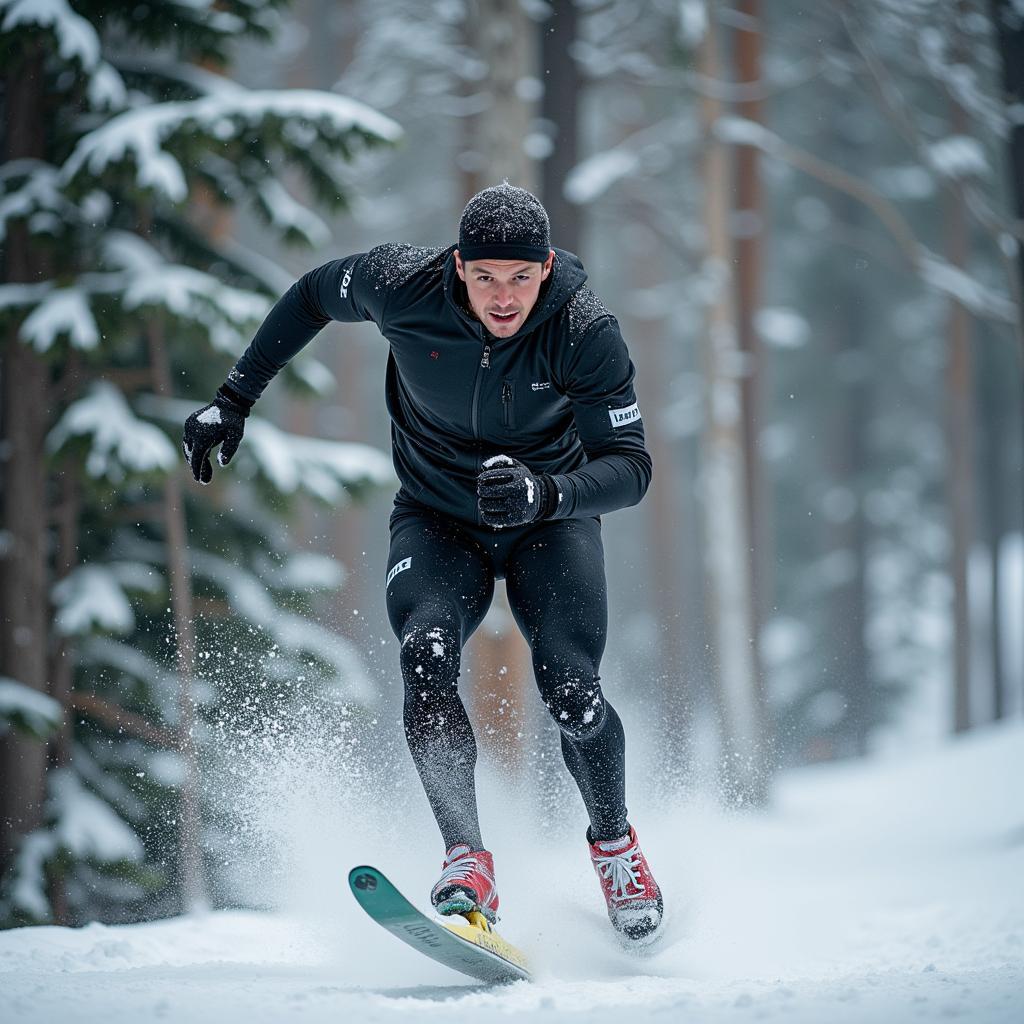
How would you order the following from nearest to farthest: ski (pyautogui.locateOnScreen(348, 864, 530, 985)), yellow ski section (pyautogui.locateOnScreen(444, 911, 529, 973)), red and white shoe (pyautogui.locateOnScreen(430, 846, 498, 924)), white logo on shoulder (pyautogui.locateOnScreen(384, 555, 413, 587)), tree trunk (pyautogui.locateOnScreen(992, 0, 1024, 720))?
ski (pyautogui.locateOnScreen(348, 864, 530, 985)) → yellow ski section (pyautogui.locateOnScreen(444, 911, 529, 973)) → red and white shoe (pyautogui.locateOnScreen(430, 846, 498, 924)) → white logo on shoulder (pyautogui.locateOnScreen(384, 555, 413, 587)) → tree trunk (pyautogui.locateOnScreen(992, 0, 1024, 720))

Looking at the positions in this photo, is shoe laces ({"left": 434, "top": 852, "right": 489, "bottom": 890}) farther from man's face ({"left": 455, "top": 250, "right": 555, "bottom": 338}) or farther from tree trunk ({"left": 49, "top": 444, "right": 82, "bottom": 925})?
tree trunk ({"left": 49, "top": 444, "right": 82, "bottom": 925})

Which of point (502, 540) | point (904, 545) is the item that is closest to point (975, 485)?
point (904, 545)

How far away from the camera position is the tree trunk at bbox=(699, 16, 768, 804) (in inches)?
531

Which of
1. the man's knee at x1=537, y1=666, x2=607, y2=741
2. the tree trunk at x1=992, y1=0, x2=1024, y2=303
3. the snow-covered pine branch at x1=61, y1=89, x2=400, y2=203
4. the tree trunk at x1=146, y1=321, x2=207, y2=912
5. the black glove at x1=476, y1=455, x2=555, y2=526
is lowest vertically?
the tree trunk at x1=146, y1=321, x2=207, y2=912

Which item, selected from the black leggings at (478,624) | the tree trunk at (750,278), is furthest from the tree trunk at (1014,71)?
the black leggings at (478,624)

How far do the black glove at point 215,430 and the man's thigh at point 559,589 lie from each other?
1.15 m

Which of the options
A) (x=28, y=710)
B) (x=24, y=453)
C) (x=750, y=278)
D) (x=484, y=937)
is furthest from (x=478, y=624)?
(x=750, y=278)

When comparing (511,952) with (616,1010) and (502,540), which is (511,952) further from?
(502,540)

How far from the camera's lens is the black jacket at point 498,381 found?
3.99 m

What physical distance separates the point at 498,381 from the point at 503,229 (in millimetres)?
510

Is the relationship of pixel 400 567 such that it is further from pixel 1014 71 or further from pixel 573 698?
pixel 1014 71

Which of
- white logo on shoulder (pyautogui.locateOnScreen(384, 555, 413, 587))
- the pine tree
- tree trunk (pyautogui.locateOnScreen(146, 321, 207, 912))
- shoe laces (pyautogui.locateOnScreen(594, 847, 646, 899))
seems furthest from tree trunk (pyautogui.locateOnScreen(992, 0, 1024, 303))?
white logo on shoulder (pyautogui.locateOnScreen(384, 555, 413, 587))

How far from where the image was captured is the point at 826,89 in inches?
864

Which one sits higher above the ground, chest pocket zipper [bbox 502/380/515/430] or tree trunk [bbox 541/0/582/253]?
tree trunk [bbox 541/0/582/253]
